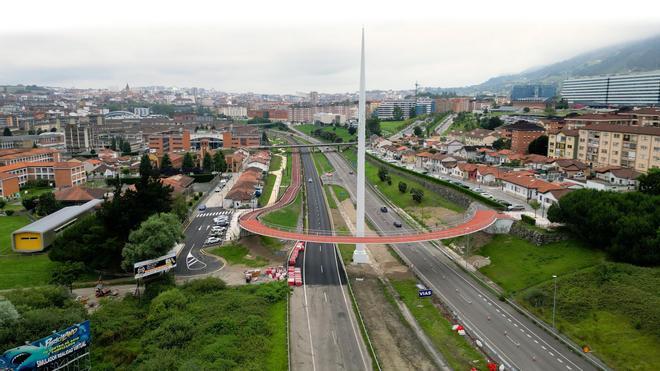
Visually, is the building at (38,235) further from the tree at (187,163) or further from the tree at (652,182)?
the tree at (652,182)

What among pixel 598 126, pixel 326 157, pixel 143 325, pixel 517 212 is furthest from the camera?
pixel 326 157

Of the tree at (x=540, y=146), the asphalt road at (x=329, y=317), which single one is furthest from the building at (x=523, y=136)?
the asphalt road at (x=329, y=317)

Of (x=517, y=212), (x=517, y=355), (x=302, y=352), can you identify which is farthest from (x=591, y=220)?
(x=302, y=352)

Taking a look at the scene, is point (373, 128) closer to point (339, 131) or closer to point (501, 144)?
point (339, 131)

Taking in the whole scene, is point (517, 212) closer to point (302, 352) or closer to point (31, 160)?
point (302, 352)

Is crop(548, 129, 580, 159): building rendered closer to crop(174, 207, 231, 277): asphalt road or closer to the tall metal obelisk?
the tall metal obelisk
